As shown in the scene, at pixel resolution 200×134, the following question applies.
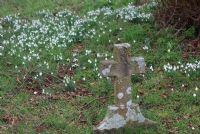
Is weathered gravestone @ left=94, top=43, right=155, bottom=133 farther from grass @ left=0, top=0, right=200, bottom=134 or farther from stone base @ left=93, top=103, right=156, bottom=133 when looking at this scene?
grass @ left=0, top=0, right=200, bottom=134

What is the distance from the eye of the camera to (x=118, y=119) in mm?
6172

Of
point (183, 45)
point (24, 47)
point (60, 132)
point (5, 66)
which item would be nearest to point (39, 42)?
point (24, 47)

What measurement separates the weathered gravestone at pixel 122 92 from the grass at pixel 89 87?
15 cm

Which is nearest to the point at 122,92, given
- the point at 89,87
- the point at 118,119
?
the point at 118,119

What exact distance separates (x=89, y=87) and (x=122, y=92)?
1572mm

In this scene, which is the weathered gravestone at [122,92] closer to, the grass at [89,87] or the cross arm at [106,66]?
the cross arm at [106,66]

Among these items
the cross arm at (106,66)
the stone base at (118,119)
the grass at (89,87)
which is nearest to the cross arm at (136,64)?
the cross arm at (106,66)

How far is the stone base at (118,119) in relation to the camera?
6.16 m

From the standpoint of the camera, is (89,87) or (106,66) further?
(89,87)

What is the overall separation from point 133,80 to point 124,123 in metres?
1.62

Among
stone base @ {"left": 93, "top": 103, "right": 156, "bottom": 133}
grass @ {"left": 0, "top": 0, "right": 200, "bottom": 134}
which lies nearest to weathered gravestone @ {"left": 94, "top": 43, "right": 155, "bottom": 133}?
stone base @ {"left": 93, "top": 103, "right": 156, "bottom": 133}

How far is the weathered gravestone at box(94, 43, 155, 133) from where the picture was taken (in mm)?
6102

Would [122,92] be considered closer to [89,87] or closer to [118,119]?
[118,119]

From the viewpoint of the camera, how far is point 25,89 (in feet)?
25.5
